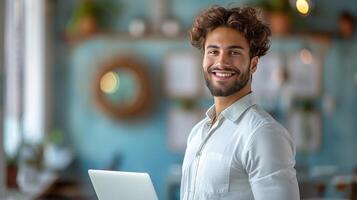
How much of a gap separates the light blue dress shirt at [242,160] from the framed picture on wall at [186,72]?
23.1ft

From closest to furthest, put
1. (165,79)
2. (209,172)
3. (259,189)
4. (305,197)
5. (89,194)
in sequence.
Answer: (259,189)
(209,172)
(305,197)
(89,194)
(165,79)

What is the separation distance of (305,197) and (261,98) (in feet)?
8.28

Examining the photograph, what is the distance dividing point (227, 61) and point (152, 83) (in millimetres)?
7295

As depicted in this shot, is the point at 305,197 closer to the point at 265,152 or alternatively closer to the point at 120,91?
the point at 120,91

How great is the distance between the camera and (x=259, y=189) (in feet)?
6.28

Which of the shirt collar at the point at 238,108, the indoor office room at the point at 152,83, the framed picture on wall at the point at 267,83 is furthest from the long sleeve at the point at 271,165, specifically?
the framed picture on wall at the point at 267,83

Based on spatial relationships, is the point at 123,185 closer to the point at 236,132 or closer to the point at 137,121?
the point at 236,132

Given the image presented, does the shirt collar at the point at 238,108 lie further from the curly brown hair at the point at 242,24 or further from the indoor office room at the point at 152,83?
the indoor office room at the point at 152,83

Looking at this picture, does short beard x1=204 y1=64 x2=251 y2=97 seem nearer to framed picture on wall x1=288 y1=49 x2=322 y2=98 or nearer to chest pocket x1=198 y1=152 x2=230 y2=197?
chest pocket x1=198 y1=152 x2=230 y2=197

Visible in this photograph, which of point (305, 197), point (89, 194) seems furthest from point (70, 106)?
point (305, 197)

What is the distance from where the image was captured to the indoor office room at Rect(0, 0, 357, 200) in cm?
890

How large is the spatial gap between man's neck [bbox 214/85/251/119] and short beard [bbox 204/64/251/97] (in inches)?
0.7

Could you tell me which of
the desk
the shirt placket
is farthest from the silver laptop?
the desk

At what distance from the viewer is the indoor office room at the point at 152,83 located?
29.2 ft
